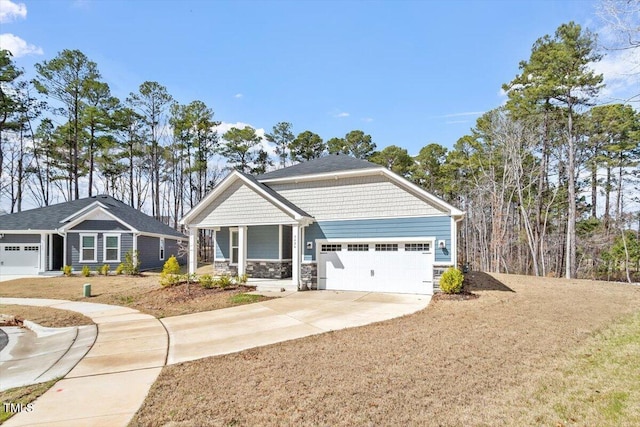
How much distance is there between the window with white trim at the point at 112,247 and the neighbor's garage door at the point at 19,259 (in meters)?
4.28

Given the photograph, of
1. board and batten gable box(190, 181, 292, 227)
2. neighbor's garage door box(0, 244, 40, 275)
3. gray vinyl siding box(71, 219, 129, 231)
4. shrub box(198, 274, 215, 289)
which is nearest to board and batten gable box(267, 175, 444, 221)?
board and batten gable box(190, 181, 292, 227)

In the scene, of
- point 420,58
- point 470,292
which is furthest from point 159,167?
point 470,292

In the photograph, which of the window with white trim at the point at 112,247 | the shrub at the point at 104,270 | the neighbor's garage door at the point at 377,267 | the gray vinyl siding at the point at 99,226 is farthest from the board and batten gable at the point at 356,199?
the window with white trim at the point at 112,247

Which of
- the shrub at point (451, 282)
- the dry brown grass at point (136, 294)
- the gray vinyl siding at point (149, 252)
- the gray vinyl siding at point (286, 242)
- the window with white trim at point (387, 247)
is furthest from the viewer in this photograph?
the gray vinyl siding at point (149, 252)

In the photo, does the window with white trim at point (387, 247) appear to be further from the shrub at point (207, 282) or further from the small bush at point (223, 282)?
the shrub at point (207, 282)

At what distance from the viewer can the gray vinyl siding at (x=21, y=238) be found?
68.5ft

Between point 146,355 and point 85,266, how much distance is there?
18.1 metres

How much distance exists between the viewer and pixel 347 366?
5.10 meters

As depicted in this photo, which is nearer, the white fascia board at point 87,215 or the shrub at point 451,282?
the shrub at point 451,282

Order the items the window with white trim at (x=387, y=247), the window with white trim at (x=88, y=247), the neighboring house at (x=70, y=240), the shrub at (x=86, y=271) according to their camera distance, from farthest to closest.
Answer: the window with white trim at (x=88, y=247) < the neighboring house at (x=70, y=240) < the shrub at (x=86, y=271) < the window with white trim at (x=387, y=247)

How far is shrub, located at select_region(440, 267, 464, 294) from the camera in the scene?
11320 mm

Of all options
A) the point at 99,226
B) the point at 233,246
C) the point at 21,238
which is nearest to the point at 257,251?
the point at 233,246

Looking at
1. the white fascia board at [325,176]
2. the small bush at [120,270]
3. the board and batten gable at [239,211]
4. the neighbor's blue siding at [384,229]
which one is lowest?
the small bush at [120,270]

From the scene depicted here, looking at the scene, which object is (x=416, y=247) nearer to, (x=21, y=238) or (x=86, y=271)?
(x=86, y=271)
